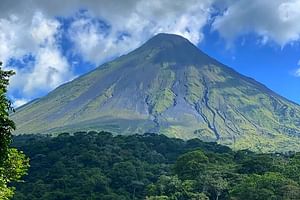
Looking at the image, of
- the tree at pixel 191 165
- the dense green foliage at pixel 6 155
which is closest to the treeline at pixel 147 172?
the tree at pixel 191 165

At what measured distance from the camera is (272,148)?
5576 inches

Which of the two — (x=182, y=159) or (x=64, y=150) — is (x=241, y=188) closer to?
(x=182, y=159)

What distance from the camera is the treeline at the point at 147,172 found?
41125mm

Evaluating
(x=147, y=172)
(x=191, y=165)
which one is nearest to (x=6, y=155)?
(x=191, y=165)

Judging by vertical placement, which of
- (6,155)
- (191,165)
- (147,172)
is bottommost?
(6,155)

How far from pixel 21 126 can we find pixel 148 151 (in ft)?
378

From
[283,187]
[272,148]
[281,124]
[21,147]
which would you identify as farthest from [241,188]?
[281,124]

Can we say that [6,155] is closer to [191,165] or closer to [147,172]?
[191,165]

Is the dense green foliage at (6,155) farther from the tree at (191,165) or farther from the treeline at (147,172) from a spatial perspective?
the tree at (191,165)

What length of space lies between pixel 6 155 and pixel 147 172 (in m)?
48.1

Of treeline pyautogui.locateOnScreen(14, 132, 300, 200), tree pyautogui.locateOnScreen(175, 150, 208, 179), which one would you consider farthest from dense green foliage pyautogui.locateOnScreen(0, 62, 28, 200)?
tree pyautogui.locateOnScreen(175, 150, 208, 179)

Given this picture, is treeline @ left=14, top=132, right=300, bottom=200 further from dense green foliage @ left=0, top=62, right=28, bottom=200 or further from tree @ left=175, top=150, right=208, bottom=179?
dense green foliage @ left=0, top=62, right=28, bottom=200

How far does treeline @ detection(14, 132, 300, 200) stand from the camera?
4112 centimetres

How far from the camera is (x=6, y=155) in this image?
11.6 m
